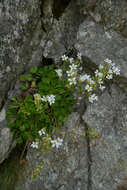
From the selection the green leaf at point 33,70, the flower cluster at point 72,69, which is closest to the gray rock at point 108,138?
the flower cluster at point 72,69

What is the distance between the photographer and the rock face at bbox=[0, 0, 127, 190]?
8.36 feet

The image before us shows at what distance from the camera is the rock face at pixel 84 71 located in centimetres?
255

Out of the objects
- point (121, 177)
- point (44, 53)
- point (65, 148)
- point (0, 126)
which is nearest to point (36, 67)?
point (44, 53)

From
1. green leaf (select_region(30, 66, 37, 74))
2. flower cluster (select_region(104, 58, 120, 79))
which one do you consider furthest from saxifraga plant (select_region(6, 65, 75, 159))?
flower cluster (select_region(104, 58, 120, 79))

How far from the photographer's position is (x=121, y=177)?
2.50 metres

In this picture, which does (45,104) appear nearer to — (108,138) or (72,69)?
(72,69)

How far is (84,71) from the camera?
293cm

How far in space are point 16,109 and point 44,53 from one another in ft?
3.51

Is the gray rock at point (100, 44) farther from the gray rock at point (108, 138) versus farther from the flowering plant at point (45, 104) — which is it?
the gray rock at point (108, 138)

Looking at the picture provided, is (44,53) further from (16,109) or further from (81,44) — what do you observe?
(16,109)

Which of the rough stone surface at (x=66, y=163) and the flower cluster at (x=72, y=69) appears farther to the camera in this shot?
the rough stone surface at (x=66, y=163)

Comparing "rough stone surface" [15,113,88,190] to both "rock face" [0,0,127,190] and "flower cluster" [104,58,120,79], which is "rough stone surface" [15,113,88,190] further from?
"flower cluster" [104,58,120,79]

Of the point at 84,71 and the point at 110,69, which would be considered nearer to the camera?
the point at 110,69

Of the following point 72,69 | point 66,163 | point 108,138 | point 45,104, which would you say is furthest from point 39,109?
point 108,138
